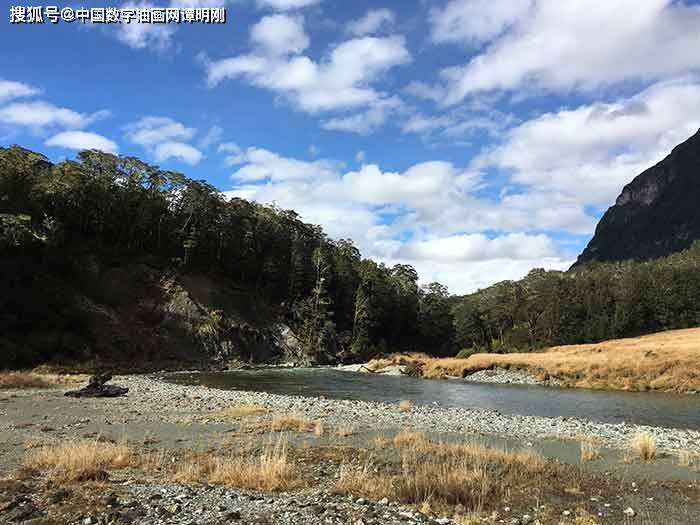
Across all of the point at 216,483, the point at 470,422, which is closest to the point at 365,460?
the point at 216,483

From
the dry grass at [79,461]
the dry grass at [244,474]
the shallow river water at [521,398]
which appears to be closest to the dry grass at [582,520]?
the dry grass at [244,474]

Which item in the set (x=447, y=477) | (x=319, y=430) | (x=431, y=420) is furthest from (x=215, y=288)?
(x=447, y=477)

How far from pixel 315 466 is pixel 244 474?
2.70m

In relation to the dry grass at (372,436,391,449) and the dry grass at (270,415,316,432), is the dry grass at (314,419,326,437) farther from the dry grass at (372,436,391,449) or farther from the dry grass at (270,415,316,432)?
the dry grass at (372,436,391,449)

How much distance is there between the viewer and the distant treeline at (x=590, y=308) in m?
108

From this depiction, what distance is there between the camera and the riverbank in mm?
10211

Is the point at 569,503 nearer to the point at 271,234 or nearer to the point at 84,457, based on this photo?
the point at 84,457

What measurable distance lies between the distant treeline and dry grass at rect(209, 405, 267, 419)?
81999mm

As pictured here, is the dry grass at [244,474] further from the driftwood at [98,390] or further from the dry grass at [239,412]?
the driftwood at [98,390]

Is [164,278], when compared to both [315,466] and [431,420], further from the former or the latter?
[315,466]

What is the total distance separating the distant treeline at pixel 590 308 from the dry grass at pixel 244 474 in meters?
95.0

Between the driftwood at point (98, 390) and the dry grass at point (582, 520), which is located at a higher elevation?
the driftwood at point (98, 390)

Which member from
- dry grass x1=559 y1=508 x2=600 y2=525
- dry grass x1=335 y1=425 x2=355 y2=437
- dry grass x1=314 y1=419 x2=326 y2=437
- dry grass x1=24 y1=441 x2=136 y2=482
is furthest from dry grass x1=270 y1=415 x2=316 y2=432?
dry grass x1=559 y1=508 x2=600 y2=525

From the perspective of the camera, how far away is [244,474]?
40.9 feet
